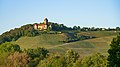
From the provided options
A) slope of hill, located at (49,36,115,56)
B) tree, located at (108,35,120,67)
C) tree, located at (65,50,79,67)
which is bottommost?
slope of hill, located at (49,36,115,56)

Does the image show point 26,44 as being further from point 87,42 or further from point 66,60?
point 66,60

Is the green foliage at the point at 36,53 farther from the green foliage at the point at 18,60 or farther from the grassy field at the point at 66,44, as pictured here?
the grassy field at the point at 66,44

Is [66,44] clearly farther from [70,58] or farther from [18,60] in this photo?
[70,58]

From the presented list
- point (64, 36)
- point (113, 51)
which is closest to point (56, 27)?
point (64, 36)

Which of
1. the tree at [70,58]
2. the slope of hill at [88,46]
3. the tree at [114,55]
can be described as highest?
the tree at [114,55]

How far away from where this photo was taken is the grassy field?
113 meters

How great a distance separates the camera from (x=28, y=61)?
83.2m

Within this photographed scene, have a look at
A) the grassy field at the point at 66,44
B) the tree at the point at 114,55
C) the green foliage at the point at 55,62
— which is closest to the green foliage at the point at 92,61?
the green foliage at the point at 55,62

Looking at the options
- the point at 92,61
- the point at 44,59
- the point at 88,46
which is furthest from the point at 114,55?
the point at 88,46

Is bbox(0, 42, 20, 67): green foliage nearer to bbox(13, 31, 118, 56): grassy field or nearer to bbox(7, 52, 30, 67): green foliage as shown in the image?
bbox(7, 52, 30, 67): green foliage

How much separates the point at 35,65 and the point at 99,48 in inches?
1468

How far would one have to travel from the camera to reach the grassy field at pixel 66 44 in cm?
11318

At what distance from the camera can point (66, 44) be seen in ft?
411

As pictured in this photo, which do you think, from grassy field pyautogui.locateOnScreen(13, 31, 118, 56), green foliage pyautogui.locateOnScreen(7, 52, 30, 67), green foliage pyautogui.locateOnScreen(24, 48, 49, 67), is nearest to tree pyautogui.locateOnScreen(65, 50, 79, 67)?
green foliage pyautogui.locateOnScreen(24, 48, 49, 67)
